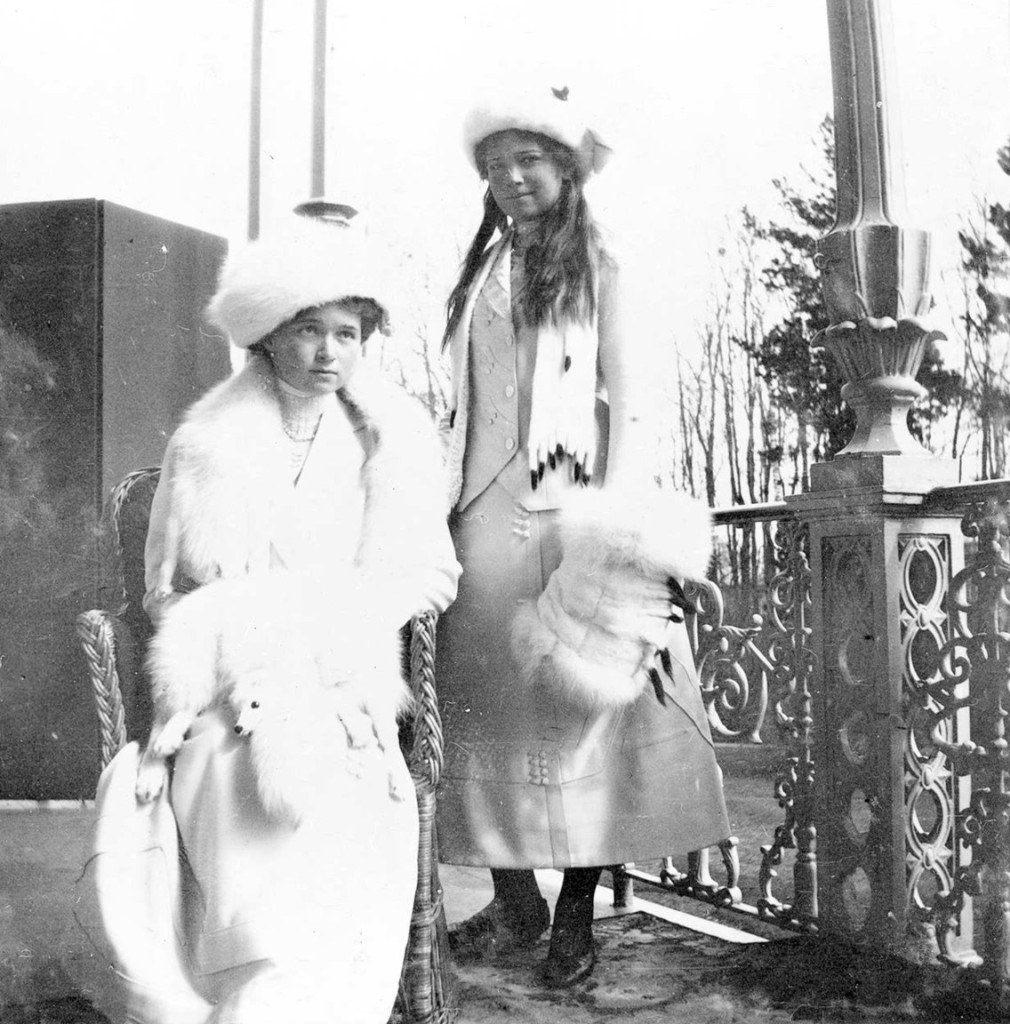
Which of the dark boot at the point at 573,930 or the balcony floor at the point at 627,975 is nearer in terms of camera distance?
the balcony floor at the point at 627,975

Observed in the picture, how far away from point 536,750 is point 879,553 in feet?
2.64

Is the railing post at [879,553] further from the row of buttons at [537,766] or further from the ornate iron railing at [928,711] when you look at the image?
the row of buttons at [537,766]

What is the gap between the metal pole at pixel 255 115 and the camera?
2299 mm

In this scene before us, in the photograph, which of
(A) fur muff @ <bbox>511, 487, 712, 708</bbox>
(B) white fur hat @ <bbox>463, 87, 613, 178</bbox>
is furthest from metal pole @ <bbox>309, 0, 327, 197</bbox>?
(A) fur muff @ <bbox>511, 487, 712, 708</bbox>

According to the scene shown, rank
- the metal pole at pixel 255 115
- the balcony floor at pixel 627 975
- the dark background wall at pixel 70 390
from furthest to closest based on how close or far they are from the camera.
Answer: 1. the dark background wall at pixel 70 390
2. the metal pole at pixel 255 115
3. the balcony floor at pixel 627 975

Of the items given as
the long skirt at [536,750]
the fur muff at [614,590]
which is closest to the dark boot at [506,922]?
the long skirt at [536,750]

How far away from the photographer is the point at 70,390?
2.82 m

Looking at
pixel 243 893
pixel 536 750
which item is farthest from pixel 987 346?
pixel 243 893

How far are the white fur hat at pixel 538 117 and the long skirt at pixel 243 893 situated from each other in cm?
129

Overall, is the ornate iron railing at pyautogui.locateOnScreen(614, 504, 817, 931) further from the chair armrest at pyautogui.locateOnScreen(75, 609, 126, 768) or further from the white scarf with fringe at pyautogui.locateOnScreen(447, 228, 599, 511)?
the chair armrest at pyautogui.locateOnScreen(75, 609, 126, 768)

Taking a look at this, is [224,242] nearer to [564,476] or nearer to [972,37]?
[564,476]

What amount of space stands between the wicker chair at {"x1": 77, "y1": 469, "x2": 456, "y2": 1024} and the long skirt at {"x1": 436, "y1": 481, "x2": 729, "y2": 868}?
27 cm

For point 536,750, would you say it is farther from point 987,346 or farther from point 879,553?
point 987,346

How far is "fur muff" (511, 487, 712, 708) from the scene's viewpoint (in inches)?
83.1
